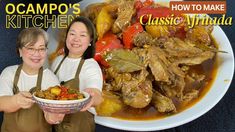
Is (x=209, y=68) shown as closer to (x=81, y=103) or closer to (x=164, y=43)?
(x=164, y=43)

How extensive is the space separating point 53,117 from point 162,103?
286 millimetres

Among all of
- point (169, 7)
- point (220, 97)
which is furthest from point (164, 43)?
point (220, 97)

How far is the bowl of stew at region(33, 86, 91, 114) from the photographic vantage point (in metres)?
0.82

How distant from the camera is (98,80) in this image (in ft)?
3.12

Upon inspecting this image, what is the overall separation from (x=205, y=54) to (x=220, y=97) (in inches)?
4.9

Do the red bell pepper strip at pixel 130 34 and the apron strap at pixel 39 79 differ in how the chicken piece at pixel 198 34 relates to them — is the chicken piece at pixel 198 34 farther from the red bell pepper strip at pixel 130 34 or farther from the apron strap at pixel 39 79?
the apron strap at pixel 39 79

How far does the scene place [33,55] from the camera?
2.99 feet

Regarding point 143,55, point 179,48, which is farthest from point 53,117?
point 179,48

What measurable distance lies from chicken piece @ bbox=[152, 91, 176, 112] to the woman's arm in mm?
325

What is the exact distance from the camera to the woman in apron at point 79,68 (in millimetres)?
942

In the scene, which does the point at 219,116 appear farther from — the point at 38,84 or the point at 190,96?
the point at 38,84

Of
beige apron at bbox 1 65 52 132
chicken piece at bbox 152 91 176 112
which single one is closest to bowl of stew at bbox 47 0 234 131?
chicken piece at bbox 152 91 176 112

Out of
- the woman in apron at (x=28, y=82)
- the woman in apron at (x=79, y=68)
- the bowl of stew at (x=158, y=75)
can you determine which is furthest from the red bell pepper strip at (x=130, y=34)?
the woman in apron at (x=28, y=82)

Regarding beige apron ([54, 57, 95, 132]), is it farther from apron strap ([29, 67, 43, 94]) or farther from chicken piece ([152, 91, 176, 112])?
chicken piece ([152, 91, 176, 112])
